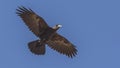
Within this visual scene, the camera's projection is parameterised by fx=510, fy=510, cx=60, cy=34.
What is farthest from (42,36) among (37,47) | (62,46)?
(62,46)

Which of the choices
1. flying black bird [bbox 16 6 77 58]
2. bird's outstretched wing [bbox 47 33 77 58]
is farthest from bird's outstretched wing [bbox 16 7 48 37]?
bird's outstretched wing [bbox 47 33 77 58]

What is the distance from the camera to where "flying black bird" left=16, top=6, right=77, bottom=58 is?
22062mm

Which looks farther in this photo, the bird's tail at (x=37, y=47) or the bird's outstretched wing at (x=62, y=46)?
the bird's outstretched wing at (x=62, y=46)

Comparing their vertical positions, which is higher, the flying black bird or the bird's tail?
the flying black bird

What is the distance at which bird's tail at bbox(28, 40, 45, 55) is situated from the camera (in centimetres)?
2202

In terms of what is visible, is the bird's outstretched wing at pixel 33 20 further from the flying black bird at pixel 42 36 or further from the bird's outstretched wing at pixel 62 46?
the bird's outstretched wing at pixel 62 46

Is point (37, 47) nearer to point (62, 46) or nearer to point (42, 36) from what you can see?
point (42, 36)

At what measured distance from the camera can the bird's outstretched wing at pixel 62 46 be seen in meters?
23.1

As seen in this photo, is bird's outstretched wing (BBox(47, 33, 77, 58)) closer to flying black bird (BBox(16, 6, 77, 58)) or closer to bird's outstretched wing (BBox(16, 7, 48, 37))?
flying black bird (BBox(16, 6, 77, 58))

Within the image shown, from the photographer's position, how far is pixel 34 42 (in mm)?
22062

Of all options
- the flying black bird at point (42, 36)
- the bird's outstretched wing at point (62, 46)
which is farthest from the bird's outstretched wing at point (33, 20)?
the bird's outstretched wing at point (62, 46)

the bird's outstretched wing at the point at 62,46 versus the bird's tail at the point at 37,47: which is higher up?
the bird's outstretched wing at the point at 62,46

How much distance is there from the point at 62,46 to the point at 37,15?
1934mm

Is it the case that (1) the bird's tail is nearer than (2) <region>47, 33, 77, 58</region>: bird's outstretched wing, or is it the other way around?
(1) the bird's tail
